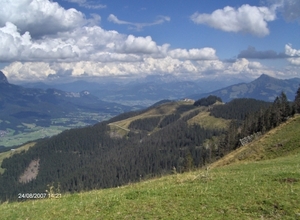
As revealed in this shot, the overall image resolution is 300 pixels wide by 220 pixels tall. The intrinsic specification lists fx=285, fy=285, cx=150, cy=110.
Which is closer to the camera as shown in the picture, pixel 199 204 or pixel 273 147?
pixel 199 204

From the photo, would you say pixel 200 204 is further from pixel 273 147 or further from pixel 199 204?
pixel 273 147

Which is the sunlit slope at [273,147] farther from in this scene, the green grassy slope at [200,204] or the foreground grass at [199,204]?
the foreground grass at [199,204]

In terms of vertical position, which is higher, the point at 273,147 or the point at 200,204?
the point at 200,204

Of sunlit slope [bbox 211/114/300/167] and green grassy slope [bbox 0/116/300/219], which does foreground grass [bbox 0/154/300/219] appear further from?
sunlit slope [bbox 211/114/300/167]

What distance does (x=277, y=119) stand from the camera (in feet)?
305

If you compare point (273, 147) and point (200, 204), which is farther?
point (273, 147)

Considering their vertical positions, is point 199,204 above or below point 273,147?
above

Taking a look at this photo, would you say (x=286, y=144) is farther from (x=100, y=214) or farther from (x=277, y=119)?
(x=277, y=119)

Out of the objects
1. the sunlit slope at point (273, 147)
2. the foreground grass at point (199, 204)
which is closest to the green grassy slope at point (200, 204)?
the foreground grass at point (199, 204)

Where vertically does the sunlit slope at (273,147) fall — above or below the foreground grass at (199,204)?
below

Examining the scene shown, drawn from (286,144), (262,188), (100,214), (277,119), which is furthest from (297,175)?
(277,119)

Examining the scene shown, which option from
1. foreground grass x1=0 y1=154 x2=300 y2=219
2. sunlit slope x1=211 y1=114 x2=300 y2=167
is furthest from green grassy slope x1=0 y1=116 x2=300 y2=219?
sunlit slope x1=211 y1=114 x2=300 y2=167

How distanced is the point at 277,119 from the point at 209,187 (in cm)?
Answer: 8713


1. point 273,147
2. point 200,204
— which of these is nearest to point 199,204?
point 200,204
